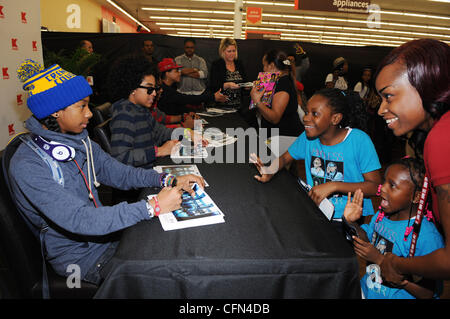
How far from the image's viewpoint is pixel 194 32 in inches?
711

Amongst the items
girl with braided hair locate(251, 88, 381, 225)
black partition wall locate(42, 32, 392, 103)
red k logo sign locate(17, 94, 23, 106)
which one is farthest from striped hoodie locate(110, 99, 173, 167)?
black partition wall locate(42, 32, 392, 103)

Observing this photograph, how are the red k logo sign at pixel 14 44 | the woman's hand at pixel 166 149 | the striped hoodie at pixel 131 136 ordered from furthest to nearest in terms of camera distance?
the red k logo sign at pixel 14 44, the woman's hand at pixel 166 149, the striped hoodie at pixel 131 136

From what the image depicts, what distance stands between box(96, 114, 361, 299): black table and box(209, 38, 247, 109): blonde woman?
319 cm

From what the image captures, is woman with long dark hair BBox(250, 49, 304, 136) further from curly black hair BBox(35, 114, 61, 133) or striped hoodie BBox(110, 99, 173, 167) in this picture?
curly black hair BBox(35, 114, 61, 133)

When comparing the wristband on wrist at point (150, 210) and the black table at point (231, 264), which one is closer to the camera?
the black table at point (231, 264)

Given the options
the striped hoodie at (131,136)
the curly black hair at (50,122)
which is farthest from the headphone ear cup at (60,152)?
the striped hoodie at (131,136)

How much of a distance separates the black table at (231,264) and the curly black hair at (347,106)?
2.96 ft

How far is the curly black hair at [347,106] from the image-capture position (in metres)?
1.75

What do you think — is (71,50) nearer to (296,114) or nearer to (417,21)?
(296,114)

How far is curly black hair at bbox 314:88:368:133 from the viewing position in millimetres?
1746

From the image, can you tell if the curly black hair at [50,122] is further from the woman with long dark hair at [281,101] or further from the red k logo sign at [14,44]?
the red k logo sign at [14,44]

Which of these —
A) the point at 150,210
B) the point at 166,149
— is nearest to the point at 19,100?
the point at 166,149

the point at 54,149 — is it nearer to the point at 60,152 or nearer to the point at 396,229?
the point at 60,152

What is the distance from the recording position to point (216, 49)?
615 cm
